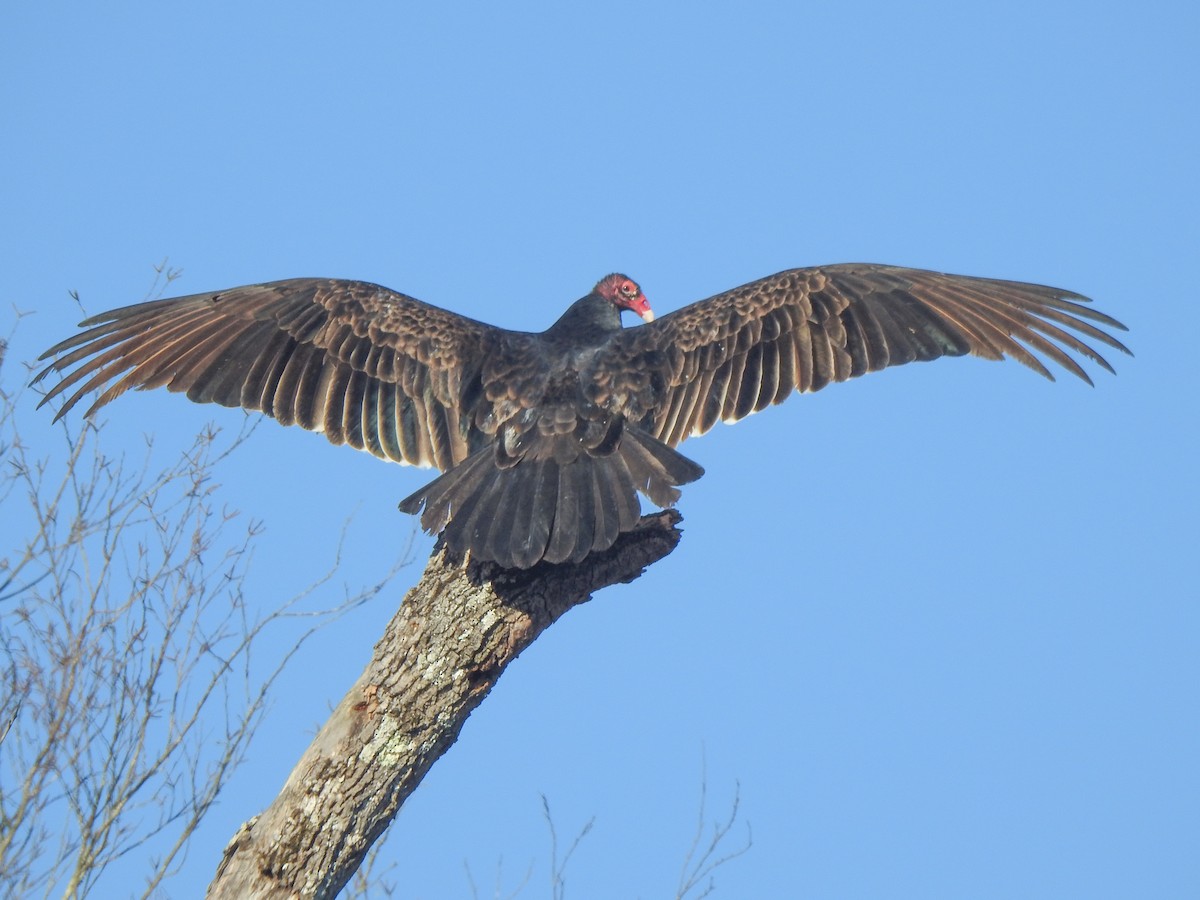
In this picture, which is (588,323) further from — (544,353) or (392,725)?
(392,725)

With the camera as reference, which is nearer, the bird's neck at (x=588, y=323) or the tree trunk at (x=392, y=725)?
the tree trunk at (x=392, y=725)

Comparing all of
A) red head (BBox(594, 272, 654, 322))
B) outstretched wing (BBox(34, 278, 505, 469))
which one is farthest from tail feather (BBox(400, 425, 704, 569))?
red head (BBox(594, 272, 654, 322))

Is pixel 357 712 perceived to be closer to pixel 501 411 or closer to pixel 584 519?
pixel 584 519

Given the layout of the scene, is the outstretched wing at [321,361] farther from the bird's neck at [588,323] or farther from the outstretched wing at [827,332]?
the outstretched wing at [827,332]

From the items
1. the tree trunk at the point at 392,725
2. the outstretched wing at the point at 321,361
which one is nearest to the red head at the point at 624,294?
the outstretched wing at the point at 321,361

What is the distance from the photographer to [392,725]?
2857mm

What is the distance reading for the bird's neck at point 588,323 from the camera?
4.18 m

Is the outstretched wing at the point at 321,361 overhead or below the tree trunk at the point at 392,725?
overhead

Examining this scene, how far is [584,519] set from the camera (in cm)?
315

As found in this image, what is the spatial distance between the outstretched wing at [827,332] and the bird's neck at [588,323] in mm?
130

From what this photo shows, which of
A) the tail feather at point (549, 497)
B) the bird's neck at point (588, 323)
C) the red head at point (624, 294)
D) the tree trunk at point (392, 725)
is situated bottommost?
the tree trunk at point (392, 725)

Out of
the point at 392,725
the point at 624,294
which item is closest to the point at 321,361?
the point at 624,294

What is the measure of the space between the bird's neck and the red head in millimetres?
146

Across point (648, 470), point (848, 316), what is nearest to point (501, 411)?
point (648, 470)
